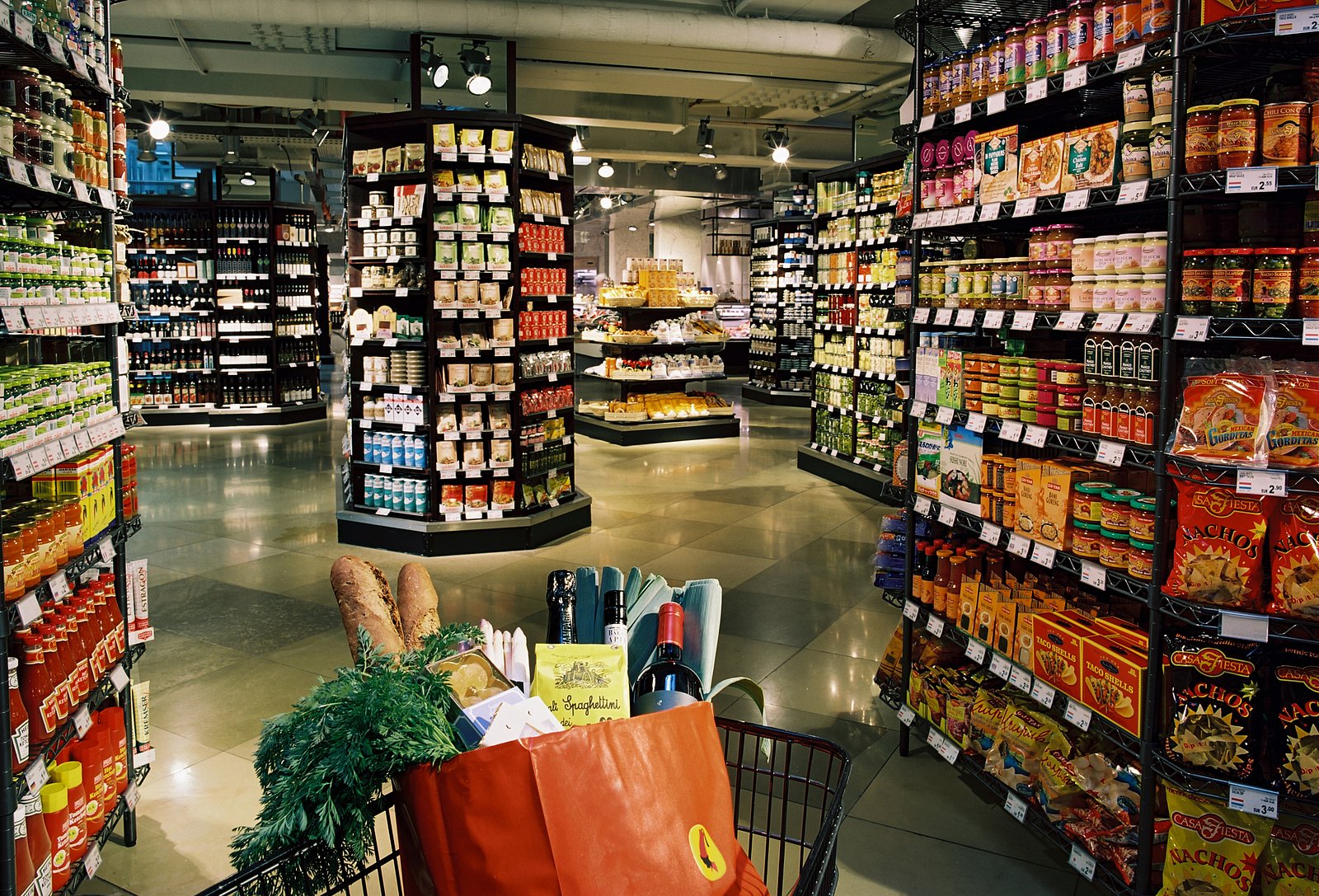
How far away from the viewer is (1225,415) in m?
2.52

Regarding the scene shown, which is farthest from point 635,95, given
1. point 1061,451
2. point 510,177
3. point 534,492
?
point 1061,451

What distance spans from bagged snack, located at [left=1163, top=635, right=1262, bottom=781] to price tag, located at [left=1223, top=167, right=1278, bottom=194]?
1130 mm

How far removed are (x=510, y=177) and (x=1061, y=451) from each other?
4.68 m

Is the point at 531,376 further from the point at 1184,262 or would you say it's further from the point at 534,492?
the point at 1184,262

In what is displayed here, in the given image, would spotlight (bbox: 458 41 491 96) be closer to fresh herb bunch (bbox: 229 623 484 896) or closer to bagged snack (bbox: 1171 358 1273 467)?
bagged snack (bbox: 1171 358 1273 467)

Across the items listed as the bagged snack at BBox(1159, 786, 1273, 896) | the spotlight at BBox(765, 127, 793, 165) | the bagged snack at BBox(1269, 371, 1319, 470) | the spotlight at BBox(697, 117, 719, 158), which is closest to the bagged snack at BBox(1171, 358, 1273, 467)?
the bagged snack at BBox(1269, 371, 1319, 470)

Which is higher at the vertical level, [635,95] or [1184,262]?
[635,95]

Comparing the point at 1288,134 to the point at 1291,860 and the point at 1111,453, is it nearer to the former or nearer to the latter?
the point at 1111,453

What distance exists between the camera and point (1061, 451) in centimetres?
360

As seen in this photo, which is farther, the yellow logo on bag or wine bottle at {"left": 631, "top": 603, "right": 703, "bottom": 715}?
wine bottle at {"left": 631, "top": 603, "right": 703, "bottom": 715}

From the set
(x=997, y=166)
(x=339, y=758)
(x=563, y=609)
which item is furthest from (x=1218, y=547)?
(x=339, y=758)

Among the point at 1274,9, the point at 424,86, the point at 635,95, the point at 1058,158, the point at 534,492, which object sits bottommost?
the point at 534,492

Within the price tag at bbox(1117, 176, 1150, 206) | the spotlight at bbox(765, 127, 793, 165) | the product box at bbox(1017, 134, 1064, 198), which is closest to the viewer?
the price tag at bbox(1117, 176, 1150, 206)

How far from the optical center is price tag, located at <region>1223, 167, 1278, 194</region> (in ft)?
7.85
